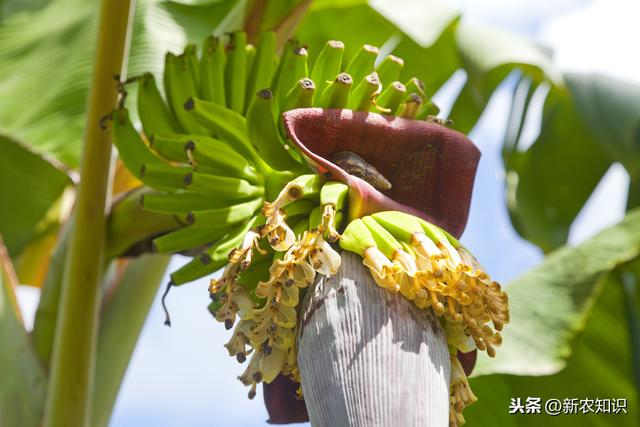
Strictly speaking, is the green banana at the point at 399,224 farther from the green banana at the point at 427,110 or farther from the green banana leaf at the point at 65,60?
the green banana leaf at the point at 65,60

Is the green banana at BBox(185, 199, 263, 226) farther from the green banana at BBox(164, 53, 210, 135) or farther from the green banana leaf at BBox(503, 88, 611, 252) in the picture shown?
the green banana leaf at BBox(503, 88, 611, 252)

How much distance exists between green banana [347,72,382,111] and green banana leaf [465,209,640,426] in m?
0.57

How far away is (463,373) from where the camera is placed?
803mm

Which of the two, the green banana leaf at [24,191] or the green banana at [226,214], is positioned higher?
the green banana at [226,214]

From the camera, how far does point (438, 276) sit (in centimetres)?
74

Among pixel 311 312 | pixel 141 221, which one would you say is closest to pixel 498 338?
pixel 311 312

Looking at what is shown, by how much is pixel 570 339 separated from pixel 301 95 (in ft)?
2.38

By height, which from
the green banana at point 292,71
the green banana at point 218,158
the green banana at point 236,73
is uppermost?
the green banana at point 292,71

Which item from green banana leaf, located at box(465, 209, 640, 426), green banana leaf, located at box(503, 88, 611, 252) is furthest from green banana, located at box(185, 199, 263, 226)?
green banana leaf, located at box(503, 88, 611, 252)

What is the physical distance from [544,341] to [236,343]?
721 millimetres

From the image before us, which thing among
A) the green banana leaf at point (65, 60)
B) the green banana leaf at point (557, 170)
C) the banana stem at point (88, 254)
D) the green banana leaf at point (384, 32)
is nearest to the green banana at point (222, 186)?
the banana stem at point (88, 254)

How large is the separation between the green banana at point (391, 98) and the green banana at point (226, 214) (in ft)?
0.57

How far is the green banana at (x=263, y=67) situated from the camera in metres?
1.15

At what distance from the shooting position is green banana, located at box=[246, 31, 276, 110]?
3.76ft
